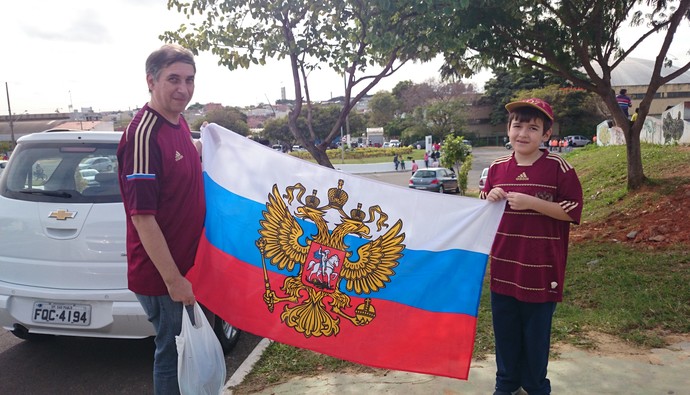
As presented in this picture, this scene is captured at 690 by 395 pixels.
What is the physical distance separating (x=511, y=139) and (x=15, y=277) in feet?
11.5

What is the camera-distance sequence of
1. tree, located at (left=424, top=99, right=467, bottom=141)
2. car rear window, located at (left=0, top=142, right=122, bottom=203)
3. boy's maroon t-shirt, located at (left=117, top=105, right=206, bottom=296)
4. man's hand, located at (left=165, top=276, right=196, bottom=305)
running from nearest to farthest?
boy's maroon t-shirt, located at (left=117, top=105, right=206, bottom=296) → man's hand, located at (left=165, top=276, right=196, bottom=305) → car rear window, located at (left=0, top=142, right=122, bottom=203) → tree, located at (left=424, top=99, right=467, bottom=141)

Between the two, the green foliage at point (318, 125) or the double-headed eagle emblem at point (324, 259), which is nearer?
the double-headed eagle emblem at point (324, 259)

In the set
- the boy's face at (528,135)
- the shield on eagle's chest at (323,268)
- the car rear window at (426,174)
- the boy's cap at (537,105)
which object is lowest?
the car rear window at (426,174)

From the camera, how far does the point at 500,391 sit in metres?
2.92

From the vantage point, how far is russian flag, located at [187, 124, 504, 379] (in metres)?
2.67

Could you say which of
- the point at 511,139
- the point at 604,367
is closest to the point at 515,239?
the point at 511,139

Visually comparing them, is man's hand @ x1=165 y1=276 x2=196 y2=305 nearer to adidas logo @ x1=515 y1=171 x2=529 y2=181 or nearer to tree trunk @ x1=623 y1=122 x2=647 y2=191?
adidas logo @ x1=515 y1=171 x2=529 y2=181

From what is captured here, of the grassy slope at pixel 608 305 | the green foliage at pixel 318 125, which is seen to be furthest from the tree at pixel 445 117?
the grassy slope at pixel 608 305

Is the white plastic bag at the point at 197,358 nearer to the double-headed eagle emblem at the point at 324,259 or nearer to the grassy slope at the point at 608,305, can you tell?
the double-headed eagle emblem at the point at 324,259

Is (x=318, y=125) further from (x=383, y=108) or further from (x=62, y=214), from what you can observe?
(x=62, y=214)

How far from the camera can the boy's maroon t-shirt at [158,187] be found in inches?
84.1

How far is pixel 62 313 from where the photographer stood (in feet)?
11.6

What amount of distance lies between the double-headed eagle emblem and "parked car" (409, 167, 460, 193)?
66.4 feet

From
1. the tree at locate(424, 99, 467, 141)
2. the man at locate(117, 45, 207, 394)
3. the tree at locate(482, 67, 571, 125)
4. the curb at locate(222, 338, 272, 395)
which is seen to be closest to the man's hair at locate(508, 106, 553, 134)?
the man at locate(117, 45, 207, 394)
